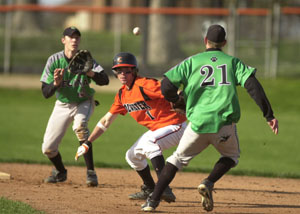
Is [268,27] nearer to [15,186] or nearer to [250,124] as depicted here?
[250,124]

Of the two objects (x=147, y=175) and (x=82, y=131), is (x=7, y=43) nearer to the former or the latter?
(x=82, y=131)

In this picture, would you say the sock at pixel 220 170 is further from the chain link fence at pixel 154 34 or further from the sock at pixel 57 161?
the chain link fence at pixel 154 34

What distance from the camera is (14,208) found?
6582 mm

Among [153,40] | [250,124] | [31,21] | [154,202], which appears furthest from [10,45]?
[154,202]

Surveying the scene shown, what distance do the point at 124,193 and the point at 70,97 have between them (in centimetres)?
149

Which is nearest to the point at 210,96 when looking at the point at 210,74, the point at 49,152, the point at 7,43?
the point at 210,74

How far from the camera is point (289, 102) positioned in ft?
69.4

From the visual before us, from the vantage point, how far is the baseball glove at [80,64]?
819cm

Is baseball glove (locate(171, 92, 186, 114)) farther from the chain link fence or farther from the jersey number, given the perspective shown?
the chain link fence

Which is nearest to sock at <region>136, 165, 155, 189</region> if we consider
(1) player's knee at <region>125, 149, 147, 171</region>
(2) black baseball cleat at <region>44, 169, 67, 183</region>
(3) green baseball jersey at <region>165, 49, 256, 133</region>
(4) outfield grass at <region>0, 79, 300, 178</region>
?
(1) player's knee at <region>125, 149, 147, 171</region>

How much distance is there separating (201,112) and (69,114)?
2.73 m

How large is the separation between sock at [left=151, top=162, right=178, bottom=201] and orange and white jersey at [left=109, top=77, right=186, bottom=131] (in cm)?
87

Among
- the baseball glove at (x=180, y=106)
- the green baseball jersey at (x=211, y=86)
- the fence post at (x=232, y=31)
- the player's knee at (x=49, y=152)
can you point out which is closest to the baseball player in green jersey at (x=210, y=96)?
the green baseball jersey at (x=211, y=86)

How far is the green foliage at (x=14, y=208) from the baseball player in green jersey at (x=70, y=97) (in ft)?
5.62
